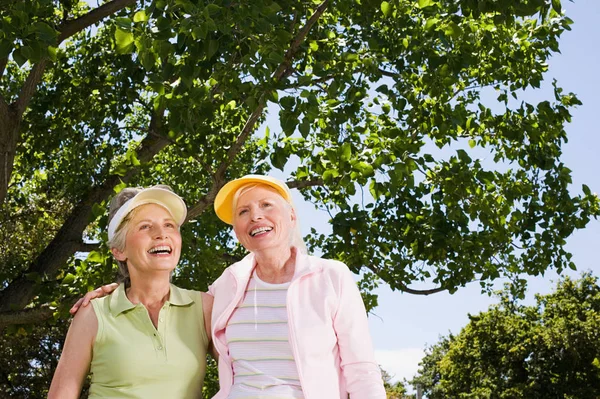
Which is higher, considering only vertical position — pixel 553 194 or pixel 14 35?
pixel 553 194

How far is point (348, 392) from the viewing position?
3.08m

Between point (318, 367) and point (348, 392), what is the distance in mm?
176

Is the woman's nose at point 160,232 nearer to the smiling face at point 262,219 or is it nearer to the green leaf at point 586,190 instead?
the smiling face at point 262,219

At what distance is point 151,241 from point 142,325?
328 mm

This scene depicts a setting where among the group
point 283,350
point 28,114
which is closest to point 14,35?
point 283,350

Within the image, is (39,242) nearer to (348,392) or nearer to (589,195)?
(589,195)

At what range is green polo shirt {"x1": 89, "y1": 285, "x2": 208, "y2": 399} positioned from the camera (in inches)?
126

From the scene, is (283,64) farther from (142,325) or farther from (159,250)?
(142,325)

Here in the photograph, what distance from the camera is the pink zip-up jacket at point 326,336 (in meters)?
3.00

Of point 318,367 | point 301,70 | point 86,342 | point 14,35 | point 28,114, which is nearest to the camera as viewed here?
point 318,367

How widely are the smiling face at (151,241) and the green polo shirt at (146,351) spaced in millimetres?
161

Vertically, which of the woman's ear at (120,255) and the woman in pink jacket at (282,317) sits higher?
the woman's ear at (120,255)

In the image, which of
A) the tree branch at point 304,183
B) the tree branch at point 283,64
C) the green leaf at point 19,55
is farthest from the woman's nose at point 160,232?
the tree branch at point 304,183

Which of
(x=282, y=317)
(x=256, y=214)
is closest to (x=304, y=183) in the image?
(x=256, y=214)
